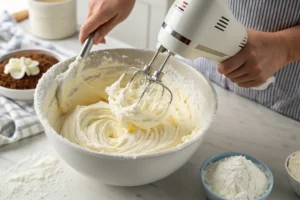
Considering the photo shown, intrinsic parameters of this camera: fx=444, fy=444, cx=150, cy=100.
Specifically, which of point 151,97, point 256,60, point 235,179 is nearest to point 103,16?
point 151,97

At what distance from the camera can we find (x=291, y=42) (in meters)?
0.90

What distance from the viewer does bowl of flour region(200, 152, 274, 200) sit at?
755 millimetres

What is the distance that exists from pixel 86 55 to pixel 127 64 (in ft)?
0.35

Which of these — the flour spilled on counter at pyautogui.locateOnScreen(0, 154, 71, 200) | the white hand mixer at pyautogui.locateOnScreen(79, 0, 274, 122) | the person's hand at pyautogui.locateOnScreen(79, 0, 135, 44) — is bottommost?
the flour spilled on counter at pyautogui.locateOnScreen(0, 154, 71, 200)

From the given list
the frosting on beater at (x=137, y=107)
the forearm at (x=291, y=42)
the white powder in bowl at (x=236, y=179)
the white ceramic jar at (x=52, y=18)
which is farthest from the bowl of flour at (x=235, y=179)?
the white ceramic jar at (x=52, y=18)

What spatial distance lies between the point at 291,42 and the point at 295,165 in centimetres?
25

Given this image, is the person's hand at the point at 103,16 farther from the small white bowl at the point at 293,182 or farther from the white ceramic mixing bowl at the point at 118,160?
the small white bowl at the point at 293,182

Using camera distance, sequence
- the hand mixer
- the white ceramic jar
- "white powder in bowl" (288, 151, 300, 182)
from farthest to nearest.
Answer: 1. the white ceramic jar
2. "white powder in bowl" (288, 151, 300, 182)
3. the hand mixer

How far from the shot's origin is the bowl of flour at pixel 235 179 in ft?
2.48

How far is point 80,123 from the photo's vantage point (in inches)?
34.9

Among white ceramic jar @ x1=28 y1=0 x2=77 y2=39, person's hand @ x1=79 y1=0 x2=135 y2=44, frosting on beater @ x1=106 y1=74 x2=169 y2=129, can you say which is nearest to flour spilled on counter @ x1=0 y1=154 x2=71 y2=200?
frosting on beater @ x1=106 y1=74 x2=169 y2=129

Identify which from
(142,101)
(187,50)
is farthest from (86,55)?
Answer: (187,50)

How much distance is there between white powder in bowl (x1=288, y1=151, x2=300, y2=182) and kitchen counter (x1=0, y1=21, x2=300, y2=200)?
0.17 ft

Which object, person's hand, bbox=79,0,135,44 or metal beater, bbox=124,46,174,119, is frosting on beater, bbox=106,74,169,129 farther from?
person's hand, bbox=79,0,135,44
